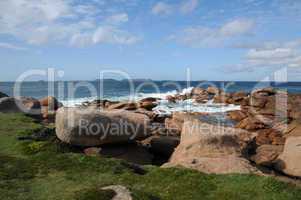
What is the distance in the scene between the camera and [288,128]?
99.2 feet

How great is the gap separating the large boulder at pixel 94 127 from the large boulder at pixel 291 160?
6.63m

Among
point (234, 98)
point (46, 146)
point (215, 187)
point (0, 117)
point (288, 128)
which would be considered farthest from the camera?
point (234, 98)

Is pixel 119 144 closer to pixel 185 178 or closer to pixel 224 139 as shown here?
pixel 224 139

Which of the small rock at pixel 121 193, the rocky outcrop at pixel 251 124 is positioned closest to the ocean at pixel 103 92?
the rocky outcrop at pixel 251 124

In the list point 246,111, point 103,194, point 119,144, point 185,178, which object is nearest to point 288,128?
point 246,111

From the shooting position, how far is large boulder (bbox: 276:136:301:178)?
1630 cm

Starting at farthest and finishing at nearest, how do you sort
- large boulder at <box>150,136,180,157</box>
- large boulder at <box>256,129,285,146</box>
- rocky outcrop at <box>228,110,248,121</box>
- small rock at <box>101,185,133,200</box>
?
rocky outcrop at <box>228,110,248,121</box>, large boulder at <box>256,129,285,146</box>, large boulder at <box>150,136,180,157</box>, small rock at <box>101,185,133,200</box>

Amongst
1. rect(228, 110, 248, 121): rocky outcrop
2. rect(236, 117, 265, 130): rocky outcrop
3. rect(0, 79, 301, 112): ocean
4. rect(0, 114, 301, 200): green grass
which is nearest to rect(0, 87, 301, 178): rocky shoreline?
rect(0, 114, 301, 200): green grass

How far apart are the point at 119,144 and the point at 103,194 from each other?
9493 mm

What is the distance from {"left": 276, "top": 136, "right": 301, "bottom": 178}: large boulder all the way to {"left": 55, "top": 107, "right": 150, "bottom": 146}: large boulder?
663cm

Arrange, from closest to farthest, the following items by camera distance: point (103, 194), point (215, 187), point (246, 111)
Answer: point (103, 194), point (215, 187), point (246, 111)

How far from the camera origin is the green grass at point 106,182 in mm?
9734

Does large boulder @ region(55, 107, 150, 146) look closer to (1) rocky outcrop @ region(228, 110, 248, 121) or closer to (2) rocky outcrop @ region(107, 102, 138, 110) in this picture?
(1) rocky outcrop @ region(228, 110, 248, 121)

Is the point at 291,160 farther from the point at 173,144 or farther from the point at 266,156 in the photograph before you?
the point at 173,144
